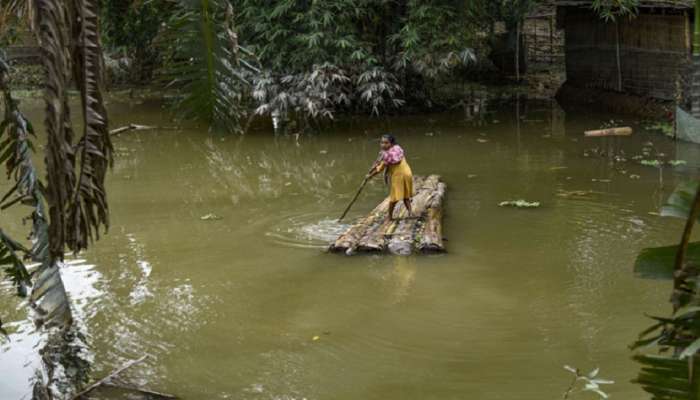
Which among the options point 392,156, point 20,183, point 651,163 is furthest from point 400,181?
point 20,183

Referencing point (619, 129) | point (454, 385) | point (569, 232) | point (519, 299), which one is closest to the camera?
point (454, 385)

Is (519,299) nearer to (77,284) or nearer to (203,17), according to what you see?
(77,284)

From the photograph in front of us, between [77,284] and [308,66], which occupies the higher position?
[308,66]

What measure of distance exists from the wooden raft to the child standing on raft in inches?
8.6

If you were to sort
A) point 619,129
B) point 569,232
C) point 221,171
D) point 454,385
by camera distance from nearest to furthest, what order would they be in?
point 454,385, point 569,232, point 221,171, point 619,129

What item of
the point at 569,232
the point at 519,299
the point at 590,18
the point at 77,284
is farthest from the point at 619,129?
the point at 77,284

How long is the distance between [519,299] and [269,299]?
211cm

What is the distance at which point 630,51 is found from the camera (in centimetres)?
1631

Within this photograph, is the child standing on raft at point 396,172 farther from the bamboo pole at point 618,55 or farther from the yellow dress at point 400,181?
the bamboo pole at point 618,55

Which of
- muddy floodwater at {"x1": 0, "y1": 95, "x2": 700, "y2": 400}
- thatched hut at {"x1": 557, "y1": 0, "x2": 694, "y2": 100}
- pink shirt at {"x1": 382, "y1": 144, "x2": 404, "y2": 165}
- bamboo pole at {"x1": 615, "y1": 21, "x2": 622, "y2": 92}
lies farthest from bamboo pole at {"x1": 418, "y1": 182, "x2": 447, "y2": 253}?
bamboo pole at {"x1": 615, "y1": 21, "x2": 622, "y2": 92}

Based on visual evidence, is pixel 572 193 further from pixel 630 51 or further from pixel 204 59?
pixel 204 59

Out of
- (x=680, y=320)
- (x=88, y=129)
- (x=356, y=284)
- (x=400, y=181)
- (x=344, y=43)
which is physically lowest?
(x=356, y=284)

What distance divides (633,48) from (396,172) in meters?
9.11

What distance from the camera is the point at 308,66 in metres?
14.6
